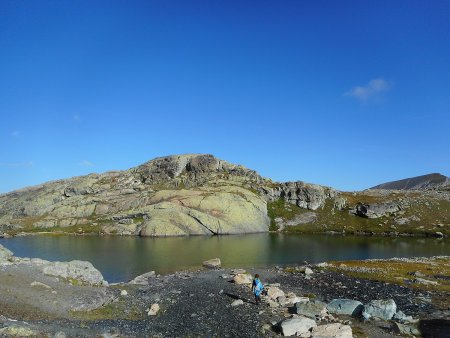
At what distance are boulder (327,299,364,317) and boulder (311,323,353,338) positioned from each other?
24.0 feet

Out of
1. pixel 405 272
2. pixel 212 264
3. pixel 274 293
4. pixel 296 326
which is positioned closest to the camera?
pixel 296 326

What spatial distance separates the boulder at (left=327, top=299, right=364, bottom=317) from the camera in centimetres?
3975

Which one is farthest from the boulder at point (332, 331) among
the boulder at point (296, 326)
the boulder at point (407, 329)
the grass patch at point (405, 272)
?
the grass patch at point (405, 272)

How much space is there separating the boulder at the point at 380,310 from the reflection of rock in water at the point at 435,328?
111 inches

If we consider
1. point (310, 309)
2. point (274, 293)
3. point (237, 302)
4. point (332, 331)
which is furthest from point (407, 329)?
point (237, 302)

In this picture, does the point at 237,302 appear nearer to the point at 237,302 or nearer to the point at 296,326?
the point at 237,302

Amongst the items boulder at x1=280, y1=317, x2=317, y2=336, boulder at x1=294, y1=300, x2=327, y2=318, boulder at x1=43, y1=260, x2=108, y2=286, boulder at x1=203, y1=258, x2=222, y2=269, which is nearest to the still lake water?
boulder at x1=203, y1=258, x2=222, y2=269

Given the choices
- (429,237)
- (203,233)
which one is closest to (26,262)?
(203,233)

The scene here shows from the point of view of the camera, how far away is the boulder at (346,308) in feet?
130

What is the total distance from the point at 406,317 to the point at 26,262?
1925 inches

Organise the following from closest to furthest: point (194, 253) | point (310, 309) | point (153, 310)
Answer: point (310, 309), point (153, 310), point (194, 253)

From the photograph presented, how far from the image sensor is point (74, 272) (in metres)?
51.2

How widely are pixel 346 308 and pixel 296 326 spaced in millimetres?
9906

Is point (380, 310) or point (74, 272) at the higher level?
point (74, 272)
